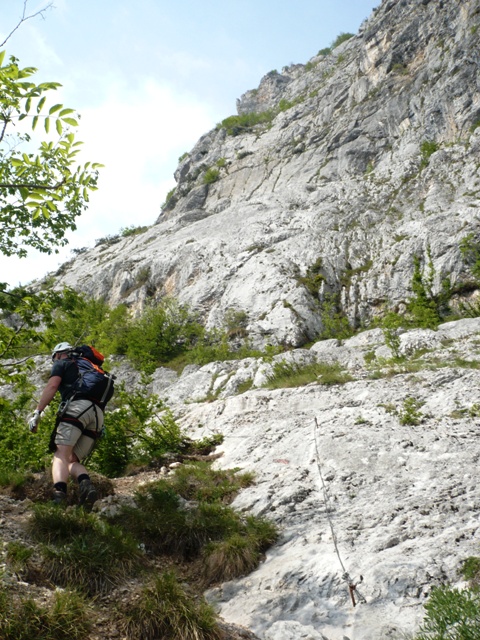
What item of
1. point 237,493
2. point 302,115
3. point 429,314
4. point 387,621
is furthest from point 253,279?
point 302,115

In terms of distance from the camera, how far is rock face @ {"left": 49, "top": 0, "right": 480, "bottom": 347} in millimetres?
21172

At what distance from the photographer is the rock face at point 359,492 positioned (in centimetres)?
389

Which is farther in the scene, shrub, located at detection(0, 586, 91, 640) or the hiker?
the hiker

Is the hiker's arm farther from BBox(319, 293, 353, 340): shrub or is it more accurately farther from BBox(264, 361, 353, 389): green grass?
BBox(319, 293, 353, 340): shrub

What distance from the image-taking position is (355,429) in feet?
26.2

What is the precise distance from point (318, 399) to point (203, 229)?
25708mm

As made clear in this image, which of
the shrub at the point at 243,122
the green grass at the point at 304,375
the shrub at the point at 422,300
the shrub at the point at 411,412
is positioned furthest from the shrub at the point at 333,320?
the shrub at the point at 243,122

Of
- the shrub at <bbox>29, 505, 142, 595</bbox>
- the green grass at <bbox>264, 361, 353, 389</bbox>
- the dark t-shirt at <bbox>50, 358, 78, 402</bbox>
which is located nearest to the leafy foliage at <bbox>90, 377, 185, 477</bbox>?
the dark t-shirt at <bbox>50, 358, 78, 402</bbox>

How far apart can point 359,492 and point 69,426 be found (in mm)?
4128

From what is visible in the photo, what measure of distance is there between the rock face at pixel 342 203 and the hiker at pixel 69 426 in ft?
44.8

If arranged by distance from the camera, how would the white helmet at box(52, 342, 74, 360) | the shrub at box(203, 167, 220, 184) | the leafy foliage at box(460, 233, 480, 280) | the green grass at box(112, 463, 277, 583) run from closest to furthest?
the green grass at box(112, 463, 277, 583) → the white helmet at box(52, 342, 74, 360) → the leafy foliage at box(460, 233, 480, 280) → the shrub at box(203, 167, 220, 184)

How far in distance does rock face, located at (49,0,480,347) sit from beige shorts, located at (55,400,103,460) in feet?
44.8

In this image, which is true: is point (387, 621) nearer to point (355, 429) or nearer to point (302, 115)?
point (355, 429)

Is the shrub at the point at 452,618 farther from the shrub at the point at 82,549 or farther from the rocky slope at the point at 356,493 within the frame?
the shrub at the point at 82,549
